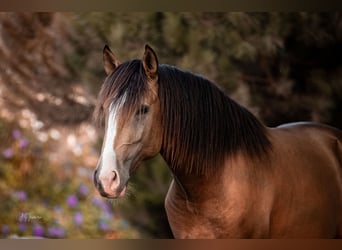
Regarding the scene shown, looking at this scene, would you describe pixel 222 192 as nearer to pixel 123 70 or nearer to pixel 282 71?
pixel 123 70

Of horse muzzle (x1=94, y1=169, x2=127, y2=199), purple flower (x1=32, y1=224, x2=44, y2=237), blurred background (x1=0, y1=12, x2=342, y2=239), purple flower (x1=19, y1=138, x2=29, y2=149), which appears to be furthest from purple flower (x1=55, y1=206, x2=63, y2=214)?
horse muzzle (x1=94, y1=169, x2=127, y2=199)

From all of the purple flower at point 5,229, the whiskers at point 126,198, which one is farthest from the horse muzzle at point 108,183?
the purple flower at point 5,229

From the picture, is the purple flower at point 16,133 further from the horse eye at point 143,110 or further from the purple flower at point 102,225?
the horse eye at point 143,110

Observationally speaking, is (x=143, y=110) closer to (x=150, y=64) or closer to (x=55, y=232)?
(x=150, y=64)

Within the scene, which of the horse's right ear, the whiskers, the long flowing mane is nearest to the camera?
the long flowing mane

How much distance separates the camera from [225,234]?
2248 millimetres

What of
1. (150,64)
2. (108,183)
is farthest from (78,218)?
(150,64)

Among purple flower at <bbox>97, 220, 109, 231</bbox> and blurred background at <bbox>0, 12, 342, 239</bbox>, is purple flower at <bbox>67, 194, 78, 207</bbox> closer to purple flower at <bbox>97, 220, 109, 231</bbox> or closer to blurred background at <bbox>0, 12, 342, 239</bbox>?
blurred background at <bbox>0, 12, 342, 239</bbox>

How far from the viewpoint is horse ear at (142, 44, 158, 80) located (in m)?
2.20

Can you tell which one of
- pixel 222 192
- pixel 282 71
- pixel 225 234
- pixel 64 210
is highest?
pixel 282 71

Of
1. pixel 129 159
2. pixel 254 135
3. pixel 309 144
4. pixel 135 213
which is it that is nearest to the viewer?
pixel 129 159

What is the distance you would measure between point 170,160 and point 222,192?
0.27 metres

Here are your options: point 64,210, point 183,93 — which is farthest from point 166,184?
point 183,93

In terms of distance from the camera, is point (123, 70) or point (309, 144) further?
point (309, 144)
